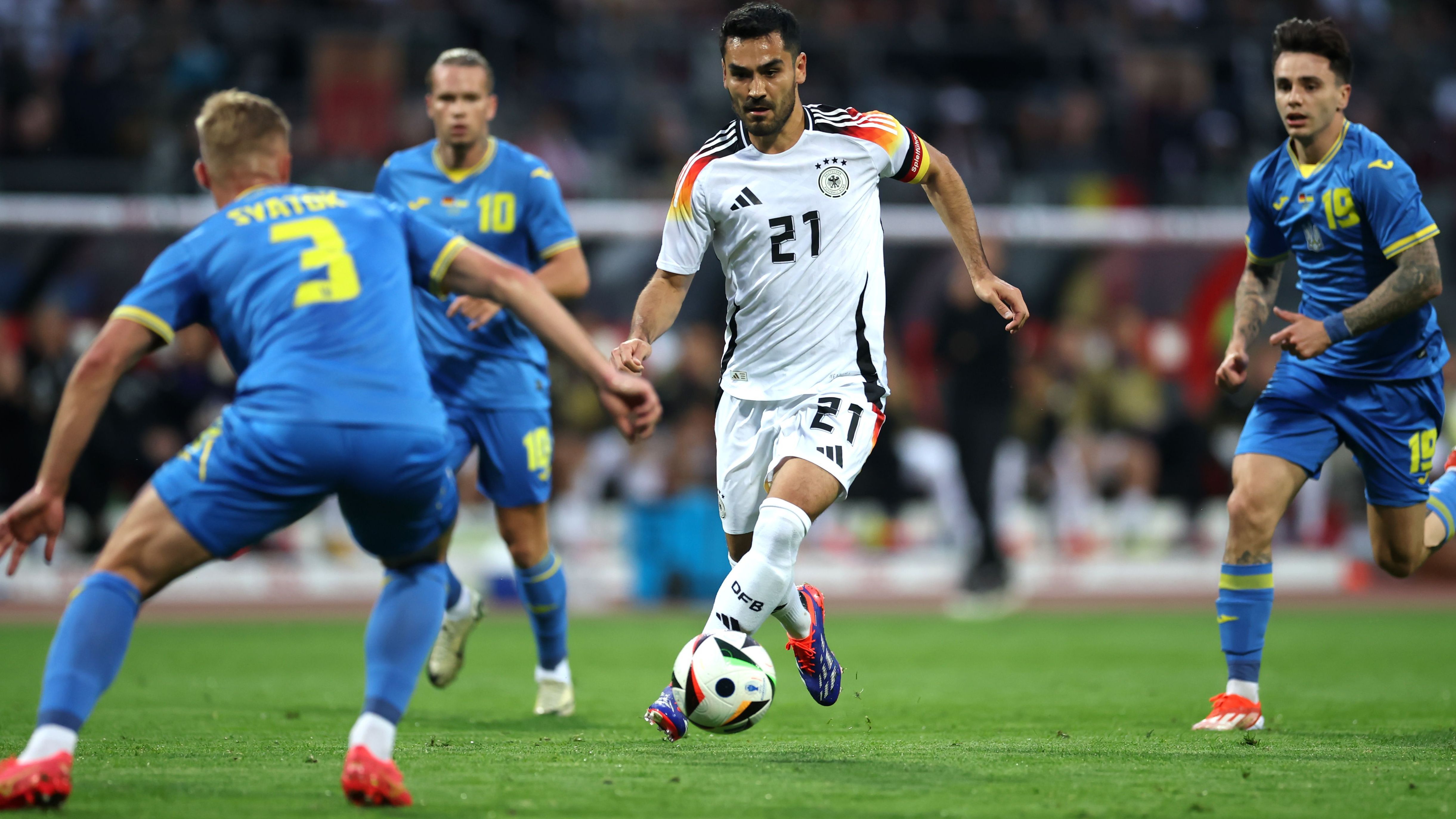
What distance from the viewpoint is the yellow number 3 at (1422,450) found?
254 inches

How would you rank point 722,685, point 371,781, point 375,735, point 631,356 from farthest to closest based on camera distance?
point 631,356
point 722,685
point 375,735
point 371,781

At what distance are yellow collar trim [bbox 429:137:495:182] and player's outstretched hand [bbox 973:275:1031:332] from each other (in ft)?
8.15

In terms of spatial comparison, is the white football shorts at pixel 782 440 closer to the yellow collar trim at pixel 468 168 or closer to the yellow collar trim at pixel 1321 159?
the yellow collar trim at pixel 468 168

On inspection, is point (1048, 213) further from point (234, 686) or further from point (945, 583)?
point (234, 686)

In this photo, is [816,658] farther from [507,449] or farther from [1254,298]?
[1254,298]

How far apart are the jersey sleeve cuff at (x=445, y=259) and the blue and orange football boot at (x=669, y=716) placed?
180cm

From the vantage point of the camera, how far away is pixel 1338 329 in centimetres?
598

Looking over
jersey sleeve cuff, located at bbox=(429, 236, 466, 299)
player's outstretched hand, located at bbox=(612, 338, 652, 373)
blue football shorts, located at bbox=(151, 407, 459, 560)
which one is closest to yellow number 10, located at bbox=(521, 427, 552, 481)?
player's outstretched hand, located at bbox=(612, 338, 652, 373)

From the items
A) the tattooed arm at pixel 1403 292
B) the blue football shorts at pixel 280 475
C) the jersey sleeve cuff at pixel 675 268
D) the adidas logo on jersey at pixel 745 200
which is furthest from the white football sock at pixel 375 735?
the tattooed arm at pixel 1403 292

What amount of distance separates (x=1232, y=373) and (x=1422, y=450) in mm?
1059

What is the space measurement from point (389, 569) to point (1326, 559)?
1341 centimetres

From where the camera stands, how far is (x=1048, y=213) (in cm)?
1631

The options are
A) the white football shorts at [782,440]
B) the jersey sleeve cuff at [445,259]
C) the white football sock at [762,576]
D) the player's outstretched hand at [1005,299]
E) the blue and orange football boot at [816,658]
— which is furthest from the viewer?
the blue and orange football boot at [816,658]

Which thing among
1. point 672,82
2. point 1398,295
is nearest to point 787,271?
point 1398,295
